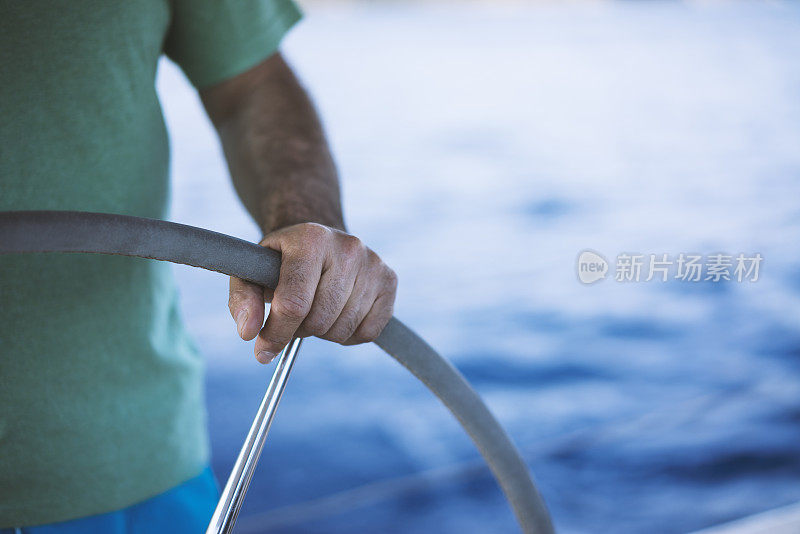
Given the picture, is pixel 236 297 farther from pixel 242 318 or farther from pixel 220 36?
pixel 220 36

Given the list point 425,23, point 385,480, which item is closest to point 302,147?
point 385,480

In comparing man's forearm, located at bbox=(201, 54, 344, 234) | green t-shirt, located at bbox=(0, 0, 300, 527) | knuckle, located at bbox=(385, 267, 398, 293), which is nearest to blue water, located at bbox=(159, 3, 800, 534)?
man's forearm, located at bbox=(201, 54, 344, 234)

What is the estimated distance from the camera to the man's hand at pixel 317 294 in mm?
571

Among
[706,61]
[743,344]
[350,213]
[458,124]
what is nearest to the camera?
[743,344]

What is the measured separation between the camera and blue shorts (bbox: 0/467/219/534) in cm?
82

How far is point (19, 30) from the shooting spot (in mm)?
753

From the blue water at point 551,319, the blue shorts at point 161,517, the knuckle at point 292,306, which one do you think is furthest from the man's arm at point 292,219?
the blue shorts at point 161,517

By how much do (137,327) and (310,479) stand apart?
57.4 inches

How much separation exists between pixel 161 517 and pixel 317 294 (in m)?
0.41

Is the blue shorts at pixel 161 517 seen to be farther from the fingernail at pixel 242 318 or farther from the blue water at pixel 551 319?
the blue water at pixel 551 319

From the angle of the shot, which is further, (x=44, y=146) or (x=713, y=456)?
(x=713, y=456)

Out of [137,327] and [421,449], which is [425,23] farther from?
[137,327]

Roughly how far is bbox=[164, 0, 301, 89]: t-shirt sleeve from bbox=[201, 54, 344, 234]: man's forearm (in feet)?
0.05

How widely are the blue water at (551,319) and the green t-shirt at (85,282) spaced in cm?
30
